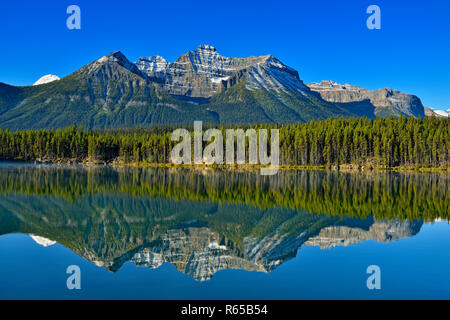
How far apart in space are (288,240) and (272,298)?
11937mm

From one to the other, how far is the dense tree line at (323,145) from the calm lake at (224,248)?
102815 mm

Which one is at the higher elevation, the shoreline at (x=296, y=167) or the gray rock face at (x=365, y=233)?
the shoreline at (x=296, y=167)

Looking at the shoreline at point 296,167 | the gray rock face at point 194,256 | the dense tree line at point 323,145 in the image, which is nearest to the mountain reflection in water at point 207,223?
the gray rock face at point 194,256

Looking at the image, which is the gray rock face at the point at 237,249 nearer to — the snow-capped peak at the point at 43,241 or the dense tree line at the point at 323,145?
the snow-capped peak at the point at 43,241

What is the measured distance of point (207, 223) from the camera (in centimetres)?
3550

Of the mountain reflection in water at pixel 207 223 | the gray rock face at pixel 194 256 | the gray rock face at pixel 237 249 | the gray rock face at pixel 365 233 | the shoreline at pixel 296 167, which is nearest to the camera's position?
the gray rock face at pixel 194 256

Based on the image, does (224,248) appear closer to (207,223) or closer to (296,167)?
(207,223)

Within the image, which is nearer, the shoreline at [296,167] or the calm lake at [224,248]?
the calm lake at [224,248]

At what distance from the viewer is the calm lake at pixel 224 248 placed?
708 inches

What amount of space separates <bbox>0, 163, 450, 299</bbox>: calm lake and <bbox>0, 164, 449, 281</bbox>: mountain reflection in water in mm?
101

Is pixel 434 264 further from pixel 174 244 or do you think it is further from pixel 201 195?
pixel 201 195

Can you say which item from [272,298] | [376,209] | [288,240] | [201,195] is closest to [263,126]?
[201,195]

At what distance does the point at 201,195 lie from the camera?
56.9 metres

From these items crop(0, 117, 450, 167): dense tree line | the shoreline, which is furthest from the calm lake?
crop(0, 117, 450, 167): dense tree line
